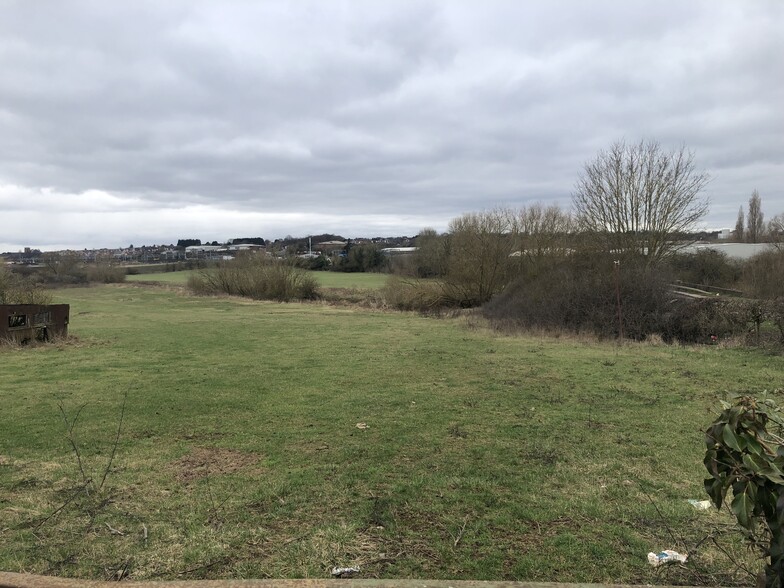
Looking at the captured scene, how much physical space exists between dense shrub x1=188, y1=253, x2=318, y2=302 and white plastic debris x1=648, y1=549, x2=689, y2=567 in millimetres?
47947

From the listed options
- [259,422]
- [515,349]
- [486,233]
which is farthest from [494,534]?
[486,233]

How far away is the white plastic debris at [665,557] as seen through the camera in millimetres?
3195

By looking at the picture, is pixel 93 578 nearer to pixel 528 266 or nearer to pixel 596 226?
pixel 596 226

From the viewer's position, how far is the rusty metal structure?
1602 cm

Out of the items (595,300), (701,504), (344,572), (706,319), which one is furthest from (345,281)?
(344,572)

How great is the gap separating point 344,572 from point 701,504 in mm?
3065

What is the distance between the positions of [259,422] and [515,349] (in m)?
10.4

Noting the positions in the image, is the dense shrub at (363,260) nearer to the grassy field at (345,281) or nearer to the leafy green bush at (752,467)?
the grassy field at (345,281)

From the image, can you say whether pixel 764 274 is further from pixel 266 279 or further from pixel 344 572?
pixel 266 279

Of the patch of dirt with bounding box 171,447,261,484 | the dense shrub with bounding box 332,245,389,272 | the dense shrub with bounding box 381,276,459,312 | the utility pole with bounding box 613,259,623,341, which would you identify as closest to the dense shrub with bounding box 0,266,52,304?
the patch of dirt with bounding box 171,447,261,484

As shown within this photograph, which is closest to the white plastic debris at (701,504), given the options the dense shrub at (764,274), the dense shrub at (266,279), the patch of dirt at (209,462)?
the patch of dirt at (209,462)

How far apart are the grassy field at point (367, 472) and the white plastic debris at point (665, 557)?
0.07 metres

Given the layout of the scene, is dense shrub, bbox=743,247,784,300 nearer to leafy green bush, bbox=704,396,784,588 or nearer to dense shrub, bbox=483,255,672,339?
dense shrub, bbox=483,255,672,339

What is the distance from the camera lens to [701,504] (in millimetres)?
4238
